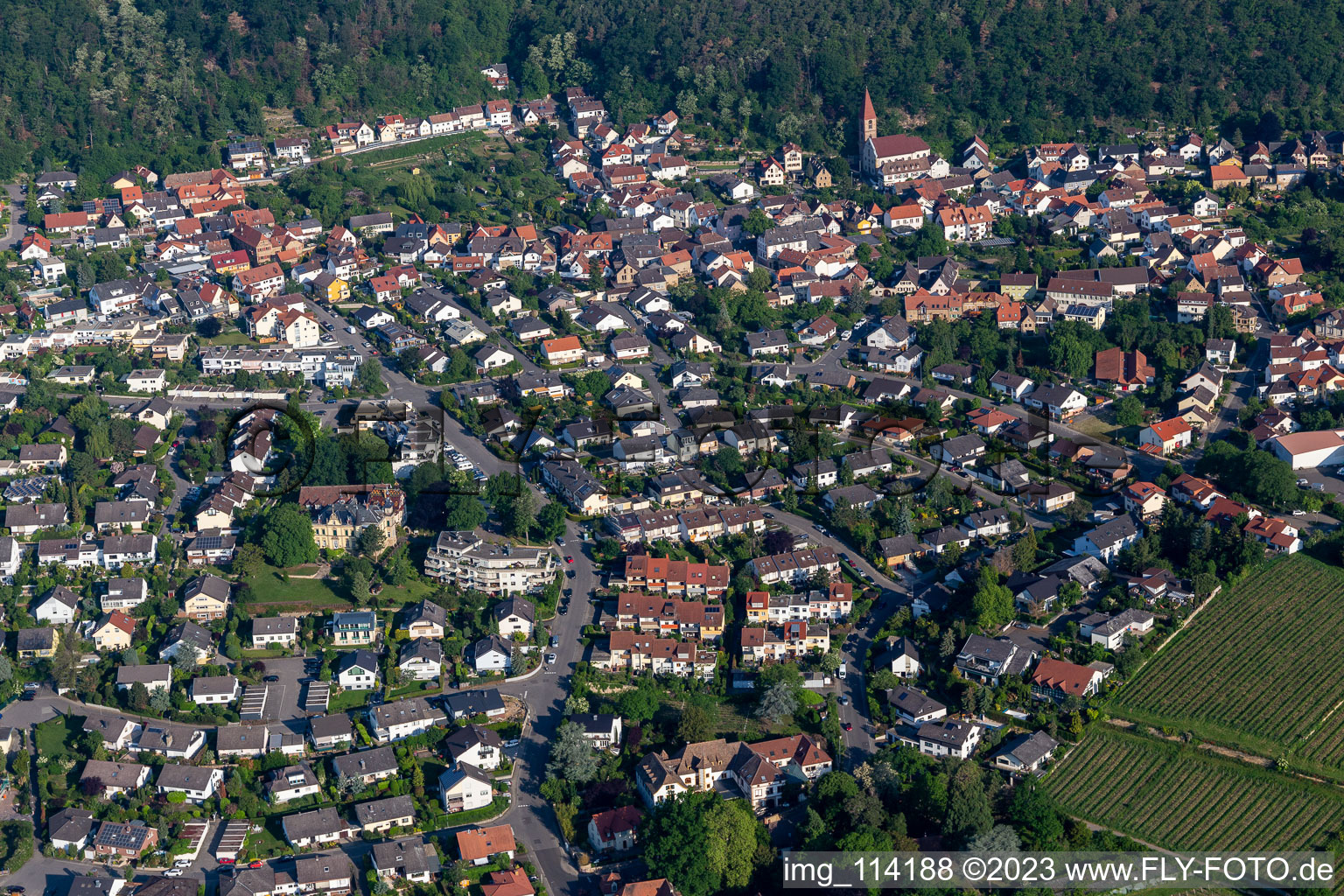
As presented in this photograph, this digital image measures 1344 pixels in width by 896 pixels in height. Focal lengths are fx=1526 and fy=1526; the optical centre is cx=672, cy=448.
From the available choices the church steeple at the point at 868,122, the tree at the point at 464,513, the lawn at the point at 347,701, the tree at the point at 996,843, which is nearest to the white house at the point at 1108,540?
the tree at the point at 996,843

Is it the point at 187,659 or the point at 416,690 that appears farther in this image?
the point at 187,659

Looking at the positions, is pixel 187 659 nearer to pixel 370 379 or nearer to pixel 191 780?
pixel 191 780

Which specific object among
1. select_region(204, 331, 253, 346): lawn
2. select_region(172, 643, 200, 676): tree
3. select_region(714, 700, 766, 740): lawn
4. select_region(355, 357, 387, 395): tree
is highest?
select_region(204, 331, 253, 346): lawn

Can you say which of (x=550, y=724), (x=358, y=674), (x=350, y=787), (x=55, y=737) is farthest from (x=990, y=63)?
(x=55, y=737)

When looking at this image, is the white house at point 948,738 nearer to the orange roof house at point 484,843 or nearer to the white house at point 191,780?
the orange roof house at point 484,843

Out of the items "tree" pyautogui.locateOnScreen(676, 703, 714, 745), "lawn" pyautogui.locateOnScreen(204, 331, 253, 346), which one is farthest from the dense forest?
"tree" pyautogui.locateOnScreen(676, 703, 714, 745)

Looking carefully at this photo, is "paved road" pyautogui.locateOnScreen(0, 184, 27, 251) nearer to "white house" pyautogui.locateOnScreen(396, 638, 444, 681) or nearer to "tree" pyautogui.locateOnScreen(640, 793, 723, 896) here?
"white house" pyautogui.locateOnScreen(396, 638, 444, 681)

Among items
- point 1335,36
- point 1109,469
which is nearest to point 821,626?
point 1109,469
